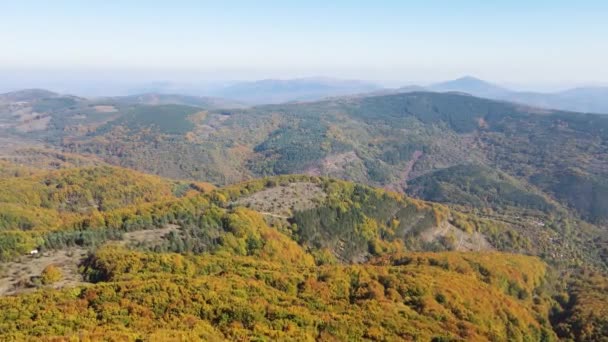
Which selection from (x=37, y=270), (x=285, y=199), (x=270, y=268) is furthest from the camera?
(x=285, y=199)

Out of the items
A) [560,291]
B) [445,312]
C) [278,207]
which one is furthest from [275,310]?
[560,291]

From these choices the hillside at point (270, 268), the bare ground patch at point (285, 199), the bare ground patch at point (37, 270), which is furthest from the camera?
the bare ground patch at point (285, 199)

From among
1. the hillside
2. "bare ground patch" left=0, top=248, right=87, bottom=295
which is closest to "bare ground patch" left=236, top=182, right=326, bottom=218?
the hillside

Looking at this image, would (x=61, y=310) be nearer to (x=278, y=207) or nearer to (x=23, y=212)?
(x=278, y=207)

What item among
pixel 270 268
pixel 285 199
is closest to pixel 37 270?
pixel 270 268

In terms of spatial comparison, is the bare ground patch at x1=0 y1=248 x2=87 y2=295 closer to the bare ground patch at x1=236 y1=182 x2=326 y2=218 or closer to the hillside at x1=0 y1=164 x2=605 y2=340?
the hillside at x1=0 y1=164 x2=605 y2=340

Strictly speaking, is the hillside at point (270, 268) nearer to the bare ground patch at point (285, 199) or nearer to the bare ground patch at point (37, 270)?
the bare ground patch at point (37, 270)

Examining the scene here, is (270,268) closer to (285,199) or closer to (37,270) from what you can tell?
(37,270)

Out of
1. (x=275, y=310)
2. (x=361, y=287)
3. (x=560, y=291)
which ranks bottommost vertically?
(x=560, y=291)

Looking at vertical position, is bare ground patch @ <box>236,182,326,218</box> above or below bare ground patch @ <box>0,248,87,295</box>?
below

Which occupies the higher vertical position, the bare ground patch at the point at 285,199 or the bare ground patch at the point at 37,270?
the bare ground patch at the point at 37,270

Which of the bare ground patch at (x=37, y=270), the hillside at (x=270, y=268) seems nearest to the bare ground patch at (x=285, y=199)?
the hillside at (x=270, y=268)
